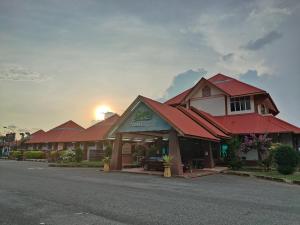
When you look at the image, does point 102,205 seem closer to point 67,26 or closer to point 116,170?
point 67,26

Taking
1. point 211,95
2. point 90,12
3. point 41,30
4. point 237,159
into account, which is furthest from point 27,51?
point 211,95

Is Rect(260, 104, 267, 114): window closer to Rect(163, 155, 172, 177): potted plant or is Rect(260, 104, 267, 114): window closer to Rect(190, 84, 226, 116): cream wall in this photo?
Rect(190, 84, 226, 116): cream wall

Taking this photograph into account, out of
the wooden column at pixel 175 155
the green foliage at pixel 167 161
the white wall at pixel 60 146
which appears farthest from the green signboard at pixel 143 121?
the white wall at pixel 60 146

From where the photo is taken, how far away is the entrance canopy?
18938 millimetres

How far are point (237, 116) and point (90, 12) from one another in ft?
68.1

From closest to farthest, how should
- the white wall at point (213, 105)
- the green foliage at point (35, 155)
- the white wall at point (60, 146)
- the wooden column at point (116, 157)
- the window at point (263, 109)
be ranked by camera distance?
the wooden column at point (116, 157) → the white wall at point (213, 105) → the window at point (263, 109) → the green foliage at point (35, 155) → the white wall at point (60, 146)

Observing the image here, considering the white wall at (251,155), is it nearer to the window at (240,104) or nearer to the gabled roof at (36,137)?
the window at (240,104)

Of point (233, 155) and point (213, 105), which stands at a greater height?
point (213, 105)

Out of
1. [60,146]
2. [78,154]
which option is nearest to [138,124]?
[78,154]

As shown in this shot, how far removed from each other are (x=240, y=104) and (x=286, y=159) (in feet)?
39.4

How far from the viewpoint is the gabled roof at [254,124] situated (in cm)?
2467

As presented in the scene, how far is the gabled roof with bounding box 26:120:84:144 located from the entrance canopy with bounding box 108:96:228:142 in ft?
84.7

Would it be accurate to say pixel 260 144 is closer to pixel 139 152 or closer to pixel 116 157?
pixel 116 157

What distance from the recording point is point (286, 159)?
754 inches
